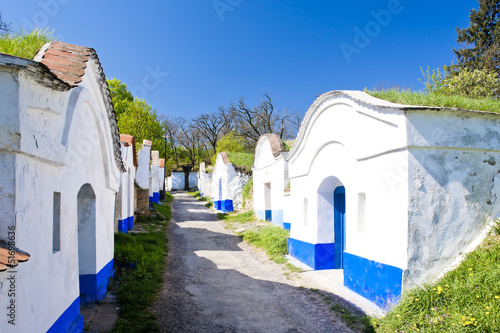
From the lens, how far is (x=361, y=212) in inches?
253

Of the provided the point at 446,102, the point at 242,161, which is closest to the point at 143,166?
the point at 242,161

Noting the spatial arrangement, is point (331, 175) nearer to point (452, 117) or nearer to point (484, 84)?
point (452, 117)

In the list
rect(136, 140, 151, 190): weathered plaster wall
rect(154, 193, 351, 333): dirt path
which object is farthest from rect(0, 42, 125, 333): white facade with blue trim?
rect(136, 140, 151, 190): weathered plaster wall

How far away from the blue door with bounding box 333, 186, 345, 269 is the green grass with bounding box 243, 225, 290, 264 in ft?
5.17

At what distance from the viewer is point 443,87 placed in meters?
10.9

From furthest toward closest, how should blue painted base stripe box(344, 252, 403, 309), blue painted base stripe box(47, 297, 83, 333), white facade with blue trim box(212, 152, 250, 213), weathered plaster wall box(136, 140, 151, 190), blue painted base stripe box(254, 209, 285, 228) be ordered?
white facade with blue trim box(212, 152, 250, 213)
weathered plaster wall box(136, 140, 151, 190)
blue painted base stripe box(254, 209, 285, 228)
blue painted base stripe box(344, 252, 403, 309)
blue painted base stripe box(47, 297, 83, 333)

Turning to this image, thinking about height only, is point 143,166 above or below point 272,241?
above

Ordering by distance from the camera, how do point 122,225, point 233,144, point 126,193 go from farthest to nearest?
point 233,144 < point 126,193 < point 122,225

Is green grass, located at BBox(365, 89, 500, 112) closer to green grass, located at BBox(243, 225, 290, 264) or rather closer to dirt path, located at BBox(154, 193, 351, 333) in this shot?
dirt path, located at BBox(154, 193, 351, 333)

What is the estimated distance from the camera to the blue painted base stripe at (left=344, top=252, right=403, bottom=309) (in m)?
5.14

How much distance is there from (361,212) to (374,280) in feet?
4.24

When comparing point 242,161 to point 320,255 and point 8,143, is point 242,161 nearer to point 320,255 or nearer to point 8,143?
point 320,255

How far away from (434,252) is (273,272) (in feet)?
14.0

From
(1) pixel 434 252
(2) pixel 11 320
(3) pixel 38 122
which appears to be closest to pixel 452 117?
(1) pixel 434 252
